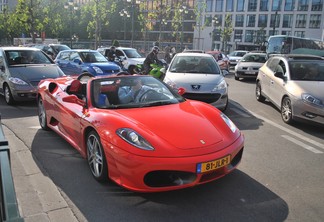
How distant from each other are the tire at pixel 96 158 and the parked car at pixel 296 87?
471 cm

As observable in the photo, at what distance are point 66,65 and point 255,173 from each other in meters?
11.3

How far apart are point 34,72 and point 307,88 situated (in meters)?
7.03

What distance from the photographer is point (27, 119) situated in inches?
301

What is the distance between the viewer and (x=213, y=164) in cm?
372

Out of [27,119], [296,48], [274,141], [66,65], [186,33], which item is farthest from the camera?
[186,33]

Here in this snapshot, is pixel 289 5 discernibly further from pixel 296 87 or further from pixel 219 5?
pixel 296 87

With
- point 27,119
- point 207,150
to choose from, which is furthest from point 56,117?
point 207,150

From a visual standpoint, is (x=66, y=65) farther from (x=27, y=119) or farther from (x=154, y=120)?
(x=154, y=120)

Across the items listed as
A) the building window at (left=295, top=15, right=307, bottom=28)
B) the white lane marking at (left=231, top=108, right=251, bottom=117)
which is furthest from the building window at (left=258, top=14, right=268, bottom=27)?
the white lane marking at (left=231, top=108, right=251, bottom=117)

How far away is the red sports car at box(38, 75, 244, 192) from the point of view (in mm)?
3641

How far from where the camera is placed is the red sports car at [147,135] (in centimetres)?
364

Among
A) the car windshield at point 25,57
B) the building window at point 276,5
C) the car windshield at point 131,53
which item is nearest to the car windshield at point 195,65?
the car windshield at point 25,57

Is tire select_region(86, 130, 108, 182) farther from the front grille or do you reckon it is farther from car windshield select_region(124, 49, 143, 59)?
car windshield select_region(124, 49, 143, 59)

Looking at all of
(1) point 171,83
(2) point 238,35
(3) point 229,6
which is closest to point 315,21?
(2) point 238,35
